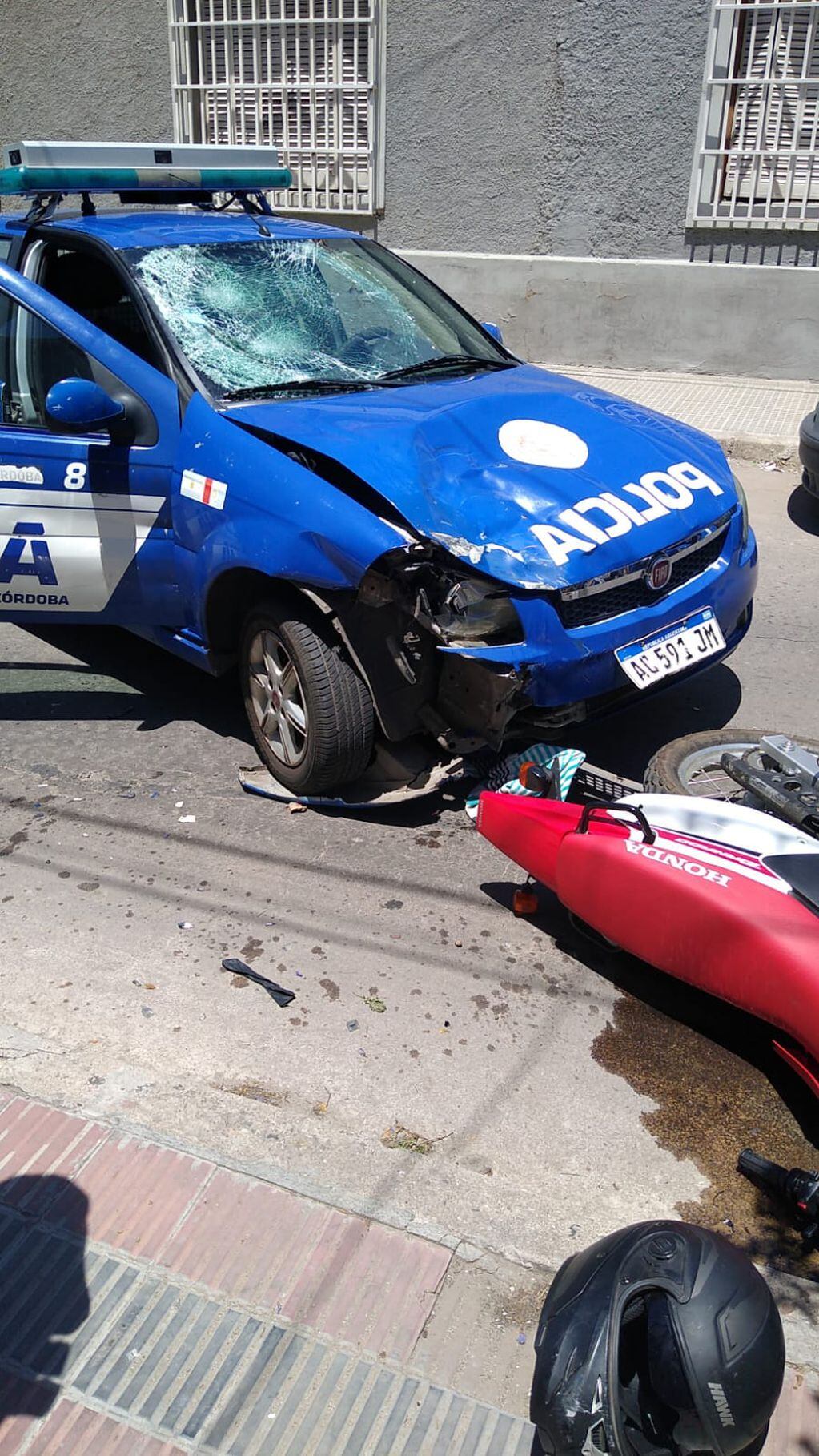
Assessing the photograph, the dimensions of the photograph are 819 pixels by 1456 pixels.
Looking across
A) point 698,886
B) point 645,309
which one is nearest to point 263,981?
point 698,886

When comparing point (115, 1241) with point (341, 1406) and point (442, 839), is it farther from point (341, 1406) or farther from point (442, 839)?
point (442, 839)

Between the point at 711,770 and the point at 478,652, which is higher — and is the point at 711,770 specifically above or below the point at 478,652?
below

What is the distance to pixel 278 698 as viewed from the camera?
439cm

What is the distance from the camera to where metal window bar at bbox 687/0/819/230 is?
9.67 metres

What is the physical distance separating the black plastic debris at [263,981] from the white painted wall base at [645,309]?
843cm

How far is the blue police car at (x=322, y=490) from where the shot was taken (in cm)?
389

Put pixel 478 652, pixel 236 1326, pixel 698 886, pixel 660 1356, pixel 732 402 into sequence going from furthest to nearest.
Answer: pixel 732 402, pixel 478 652, pixel 698 886, pixel 236 1326, pixel 660 1356

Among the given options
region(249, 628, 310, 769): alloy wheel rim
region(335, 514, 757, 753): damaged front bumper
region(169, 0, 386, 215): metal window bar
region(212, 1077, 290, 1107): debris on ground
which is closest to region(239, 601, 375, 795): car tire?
region(249, 628, 310, 769): alloy wheel rim

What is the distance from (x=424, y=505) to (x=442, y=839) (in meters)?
1.19

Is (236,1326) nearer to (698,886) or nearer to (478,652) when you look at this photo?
(698,886)

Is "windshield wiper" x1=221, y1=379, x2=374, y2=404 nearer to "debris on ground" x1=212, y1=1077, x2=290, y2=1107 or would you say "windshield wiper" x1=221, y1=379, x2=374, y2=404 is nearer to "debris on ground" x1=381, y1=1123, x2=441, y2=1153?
"debris on ground" x1=212, y1=1077, x2=290, y2=1107

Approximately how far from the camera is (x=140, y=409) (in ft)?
14.8

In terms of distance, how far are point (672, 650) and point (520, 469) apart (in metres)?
0.81

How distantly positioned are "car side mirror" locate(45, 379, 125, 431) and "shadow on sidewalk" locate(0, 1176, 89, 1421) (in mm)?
2688
